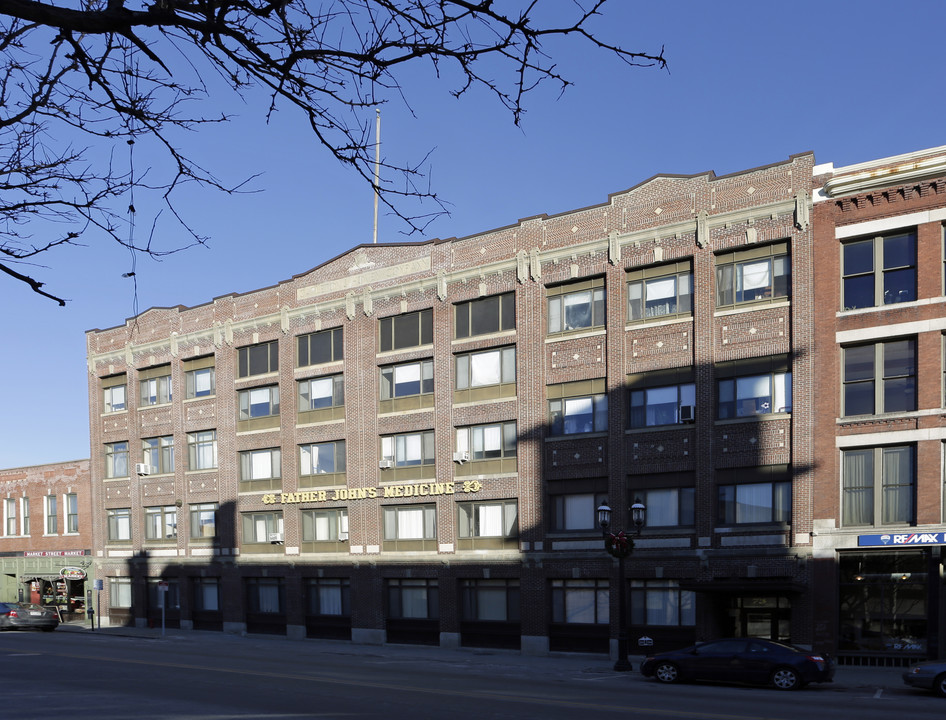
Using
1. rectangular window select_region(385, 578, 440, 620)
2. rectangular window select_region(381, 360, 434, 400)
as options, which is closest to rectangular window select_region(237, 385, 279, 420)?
rectangular window select_region(381, 360, 434, 400)

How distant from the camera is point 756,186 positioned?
3509cm

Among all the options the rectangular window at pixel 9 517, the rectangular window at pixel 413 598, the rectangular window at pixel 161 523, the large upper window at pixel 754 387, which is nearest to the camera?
the large upper window at pixel 754 387

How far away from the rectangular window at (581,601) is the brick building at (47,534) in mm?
32541

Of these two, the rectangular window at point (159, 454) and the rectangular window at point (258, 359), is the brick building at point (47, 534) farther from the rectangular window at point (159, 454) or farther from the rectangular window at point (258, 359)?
the rectangular window at point (258, 359)

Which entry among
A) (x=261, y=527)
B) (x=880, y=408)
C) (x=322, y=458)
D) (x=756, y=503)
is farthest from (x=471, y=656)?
(x=880, y=408)

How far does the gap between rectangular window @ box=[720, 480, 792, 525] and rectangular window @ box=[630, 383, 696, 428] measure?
2.95 metres

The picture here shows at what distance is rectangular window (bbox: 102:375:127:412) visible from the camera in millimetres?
57938

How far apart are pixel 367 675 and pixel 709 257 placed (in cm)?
1811

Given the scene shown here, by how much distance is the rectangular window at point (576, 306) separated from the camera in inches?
1537

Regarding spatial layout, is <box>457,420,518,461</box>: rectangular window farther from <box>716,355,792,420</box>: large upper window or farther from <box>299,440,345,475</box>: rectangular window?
<box>716,355,792,420</box>: large upper window

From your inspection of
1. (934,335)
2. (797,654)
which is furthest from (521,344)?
(797,654)

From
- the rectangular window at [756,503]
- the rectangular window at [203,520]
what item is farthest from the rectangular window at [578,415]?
the rectangular window at [203,520]

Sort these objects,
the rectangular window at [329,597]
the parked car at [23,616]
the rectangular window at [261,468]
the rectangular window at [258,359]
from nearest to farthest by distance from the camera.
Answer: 1. the rectangular window at [329,597]
2. the rectangular window at [261,468]
3. the rectangular window at [258,359]
4. the parked car at [23,616]

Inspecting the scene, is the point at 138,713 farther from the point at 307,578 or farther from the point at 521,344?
the point at 307,578
